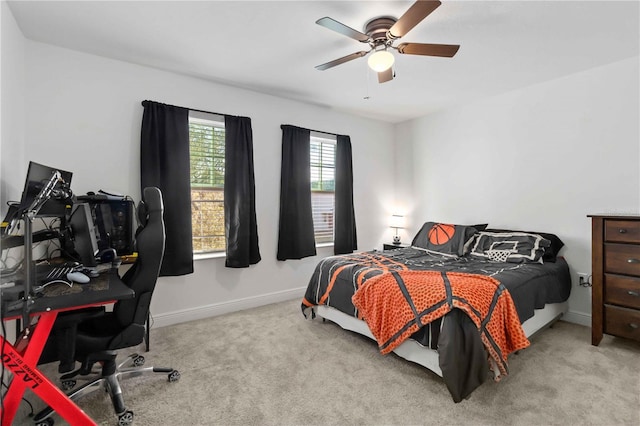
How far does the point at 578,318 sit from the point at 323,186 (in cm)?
322

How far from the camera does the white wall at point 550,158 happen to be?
2.88 m

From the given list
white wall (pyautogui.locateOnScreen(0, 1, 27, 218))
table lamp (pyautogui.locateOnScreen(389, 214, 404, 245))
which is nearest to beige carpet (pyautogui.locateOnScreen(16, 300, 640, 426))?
white wall (pyautogui.locateOnScreen(0, 1, 27, 218))

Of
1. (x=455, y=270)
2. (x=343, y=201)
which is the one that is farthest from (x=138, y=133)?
(x=455, y=270)

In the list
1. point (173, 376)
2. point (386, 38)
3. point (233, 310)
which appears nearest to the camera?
point (173, 376)

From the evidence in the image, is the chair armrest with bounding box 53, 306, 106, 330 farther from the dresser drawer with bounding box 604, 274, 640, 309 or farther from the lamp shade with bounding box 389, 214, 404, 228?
the lamp shade with bounding box 389, 214, 404, 228

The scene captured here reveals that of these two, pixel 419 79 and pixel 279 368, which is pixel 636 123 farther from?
pixel 279 368

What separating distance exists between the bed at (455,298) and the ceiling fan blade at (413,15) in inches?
66.7

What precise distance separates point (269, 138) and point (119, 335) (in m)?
2.62

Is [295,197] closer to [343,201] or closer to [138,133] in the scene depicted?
[343,201]

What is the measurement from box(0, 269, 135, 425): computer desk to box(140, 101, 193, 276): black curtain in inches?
58.8

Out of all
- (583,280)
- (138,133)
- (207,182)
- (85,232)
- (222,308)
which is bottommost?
(222,308)

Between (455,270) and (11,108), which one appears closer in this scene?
(11,108)

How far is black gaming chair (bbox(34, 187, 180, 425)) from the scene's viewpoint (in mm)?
1665

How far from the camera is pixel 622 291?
8.05ft
